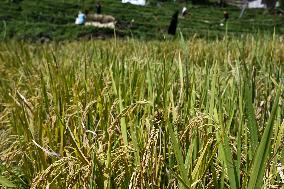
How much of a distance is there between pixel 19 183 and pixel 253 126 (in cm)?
103

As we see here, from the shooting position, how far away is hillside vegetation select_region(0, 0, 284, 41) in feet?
70.2

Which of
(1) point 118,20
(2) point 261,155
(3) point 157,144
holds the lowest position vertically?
(1) point 118,20

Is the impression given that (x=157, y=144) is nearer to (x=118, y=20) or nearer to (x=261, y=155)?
(x=261, y=155)

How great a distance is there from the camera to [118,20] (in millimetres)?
23312

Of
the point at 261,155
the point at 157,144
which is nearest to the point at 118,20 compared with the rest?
the point at 157,144

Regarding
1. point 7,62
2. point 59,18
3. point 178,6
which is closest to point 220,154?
point 7,62

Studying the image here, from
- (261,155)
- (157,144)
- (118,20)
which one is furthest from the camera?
(118,20)

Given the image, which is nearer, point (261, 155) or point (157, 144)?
point (261, 155)

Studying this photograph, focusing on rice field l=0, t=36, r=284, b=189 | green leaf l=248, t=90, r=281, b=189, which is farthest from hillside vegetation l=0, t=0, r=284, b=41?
green leaf l=248, t=90, r=281, b=189

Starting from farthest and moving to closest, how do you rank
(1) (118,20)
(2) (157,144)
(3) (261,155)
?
(1) (118,20) → (2) (157,144) → (3) (261,155)

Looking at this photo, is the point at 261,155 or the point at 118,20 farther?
the point at 118,20

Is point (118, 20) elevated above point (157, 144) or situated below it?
below

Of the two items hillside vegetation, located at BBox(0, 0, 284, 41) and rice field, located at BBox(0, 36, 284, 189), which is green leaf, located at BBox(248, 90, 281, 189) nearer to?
rice field, located at BBox(0, 36, 284, 189)

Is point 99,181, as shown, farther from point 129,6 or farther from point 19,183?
point 129,6
